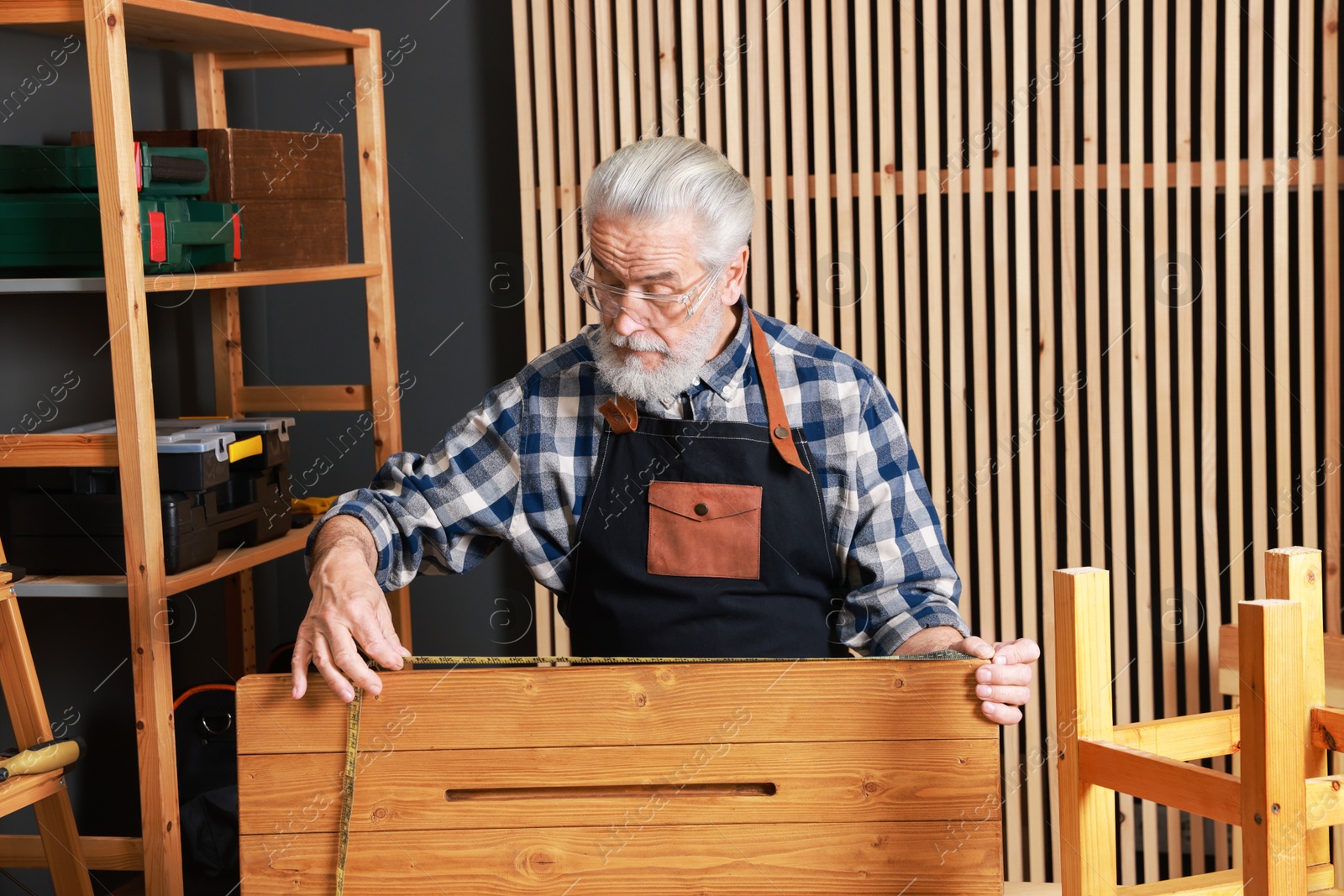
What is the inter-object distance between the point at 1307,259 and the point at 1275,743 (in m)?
2.28

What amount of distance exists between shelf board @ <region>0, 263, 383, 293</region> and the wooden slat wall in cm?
64

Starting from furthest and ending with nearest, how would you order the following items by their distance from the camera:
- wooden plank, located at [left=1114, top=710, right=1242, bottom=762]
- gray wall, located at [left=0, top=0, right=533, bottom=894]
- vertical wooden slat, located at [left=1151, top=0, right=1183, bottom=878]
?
1. gray wall, located at [left=0, top=0, right=533, bottom=894]
2. vertical wooden slat, located at [left=1151, top=0, right=1183, bottom=878]
3. wooden plank, located at [left=1114, top=710, right=1242, bottom=762]

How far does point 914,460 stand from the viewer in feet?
7.54

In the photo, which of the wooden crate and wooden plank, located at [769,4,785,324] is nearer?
the wooden crate

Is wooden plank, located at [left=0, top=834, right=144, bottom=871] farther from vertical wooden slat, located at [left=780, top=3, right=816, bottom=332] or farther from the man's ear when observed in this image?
vertical wooden slat, located at [left=780, top=3, right=816, bottom=332]

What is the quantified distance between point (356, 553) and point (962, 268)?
7.07 ft

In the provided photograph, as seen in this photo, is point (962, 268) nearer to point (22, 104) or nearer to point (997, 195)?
point (997, 195)

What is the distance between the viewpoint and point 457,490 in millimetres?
2281

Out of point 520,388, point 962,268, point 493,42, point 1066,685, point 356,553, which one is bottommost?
point 1066,685

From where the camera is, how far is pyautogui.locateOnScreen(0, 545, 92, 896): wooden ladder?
242 centimetres

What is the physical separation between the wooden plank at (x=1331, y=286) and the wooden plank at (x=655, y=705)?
2165 mm

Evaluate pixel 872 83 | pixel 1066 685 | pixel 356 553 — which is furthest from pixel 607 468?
pixel 872 83

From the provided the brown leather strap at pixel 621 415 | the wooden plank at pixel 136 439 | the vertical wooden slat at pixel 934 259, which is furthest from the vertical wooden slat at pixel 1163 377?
the wooden plank at pixel 136 439

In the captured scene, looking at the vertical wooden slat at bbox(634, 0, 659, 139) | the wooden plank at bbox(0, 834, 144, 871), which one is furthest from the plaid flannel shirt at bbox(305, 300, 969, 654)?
the vertical wooden slat at bbox(634, 0, 659, 139)
